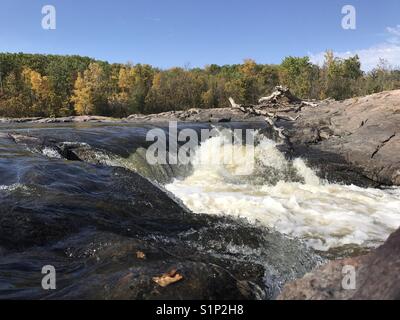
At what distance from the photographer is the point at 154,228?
6480 mm

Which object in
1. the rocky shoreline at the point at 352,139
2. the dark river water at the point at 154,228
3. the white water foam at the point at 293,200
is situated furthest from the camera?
the rocky shoreline at the point at 352,139

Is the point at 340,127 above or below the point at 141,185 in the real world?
above

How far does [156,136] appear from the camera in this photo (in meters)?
19.5

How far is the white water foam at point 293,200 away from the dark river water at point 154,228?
0.14 ft

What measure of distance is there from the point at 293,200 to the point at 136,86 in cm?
6123

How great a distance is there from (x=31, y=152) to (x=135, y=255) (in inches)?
315

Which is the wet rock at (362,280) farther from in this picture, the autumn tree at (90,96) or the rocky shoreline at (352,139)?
the autumn tree at (90,96)

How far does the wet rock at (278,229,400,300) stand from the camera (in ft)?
8.64

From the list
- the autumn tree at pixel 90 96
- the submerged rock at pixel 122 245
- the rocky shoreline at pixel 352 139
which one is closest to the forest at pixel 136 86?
the autumn tree at pixel 90 96

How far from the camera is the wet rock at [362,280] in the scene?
2.63 m

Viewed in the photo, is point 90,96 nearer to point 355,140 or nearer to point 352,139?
point 352,139

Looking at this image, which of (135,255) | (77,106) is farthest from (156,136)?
(77,106)

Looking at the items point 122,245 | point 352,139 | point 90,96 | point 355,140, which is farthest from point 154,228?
point 90,96
